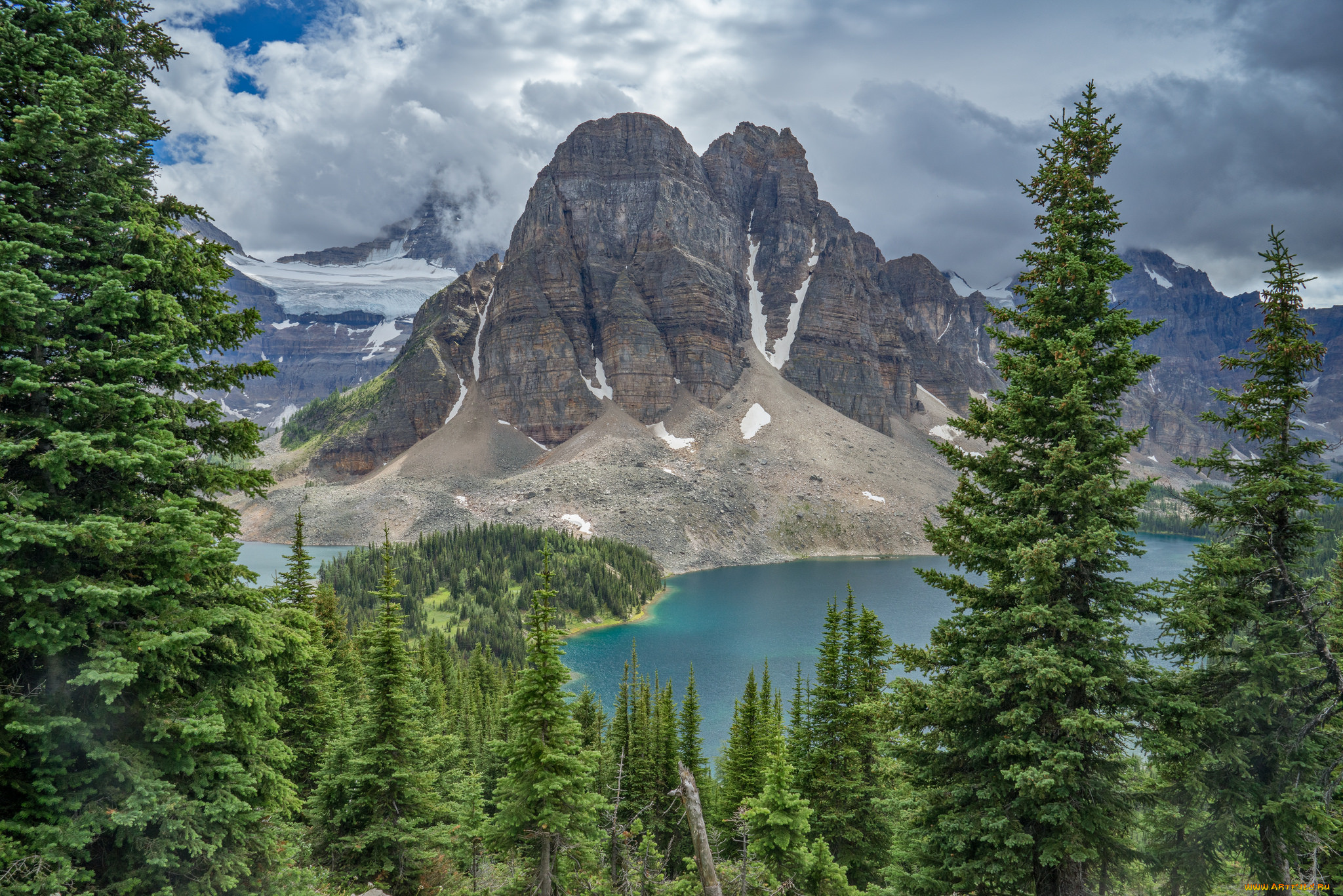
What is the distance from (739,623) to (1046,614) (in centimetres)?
8387

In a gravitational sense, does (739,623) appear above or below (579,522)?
below

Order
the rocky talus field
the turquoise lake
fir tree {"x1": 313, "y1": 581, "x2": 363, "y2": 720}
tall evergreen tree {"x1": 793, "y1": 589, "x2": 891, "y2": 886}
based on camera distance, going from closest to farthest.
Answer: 1. tall evergreen tree {"x1": 793, "y1": 589, "x2": 891, "y2": 886}
2. fir tree {"x1": 313, "y1": 581, "x2": 363, "y2": 720}
3. the turquoise lake
4. the rocky talus field

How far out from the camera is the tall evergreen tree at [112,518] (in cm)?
739

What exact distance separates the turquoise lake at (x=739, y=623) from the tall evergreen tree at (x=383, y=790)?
31.2 meters

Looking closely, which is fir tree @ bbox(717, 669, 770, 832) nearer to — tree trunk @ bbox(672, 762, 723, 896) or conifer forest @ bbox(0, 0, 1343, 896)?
conifer forest @ bbox(0, 0, 1343, 896)

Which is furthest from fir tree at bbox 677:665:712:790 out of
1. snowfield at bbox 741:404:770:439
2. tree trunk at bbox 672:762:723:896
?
snowfield at bbox 741:404:770:439

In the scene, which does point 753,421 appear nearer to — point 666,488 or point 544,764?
point 666,488

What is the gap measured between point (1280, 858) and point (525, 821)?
1313 cm

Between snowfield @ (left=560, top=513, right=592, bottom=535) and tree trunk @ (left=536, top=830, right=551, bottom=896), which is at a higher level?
tree trunk @ (left=536, top=830, right=551, bottom=896)

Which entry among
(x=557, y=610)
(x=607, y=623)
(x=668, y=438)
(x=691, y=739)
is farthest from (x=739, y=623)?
(x=668, y=438)

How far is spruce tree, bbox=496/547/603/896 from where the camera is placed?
13344mm

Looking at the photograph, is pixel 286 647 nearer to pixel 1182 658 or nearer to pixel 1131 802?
pixel 1131 802

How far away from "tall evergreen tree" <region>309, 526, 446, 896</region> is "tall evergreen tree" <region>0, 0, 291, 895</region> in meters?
8.31

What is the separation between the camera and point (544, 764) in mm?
13617
